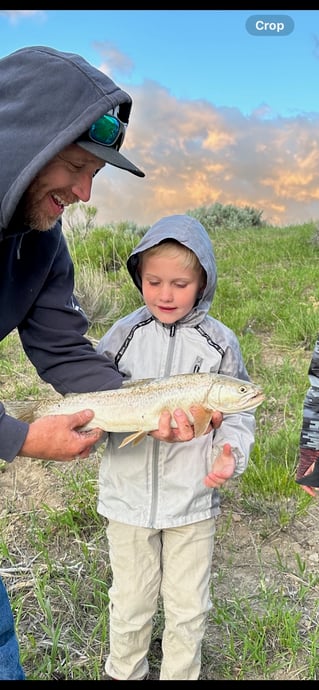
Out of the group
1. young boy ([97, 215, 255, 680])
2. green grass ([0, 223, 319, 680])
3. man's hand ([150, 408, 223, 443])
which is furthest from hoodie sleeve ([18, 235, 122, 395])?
green grass ([0, 223, 319, 680])

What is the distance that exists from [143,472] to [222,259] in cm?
715

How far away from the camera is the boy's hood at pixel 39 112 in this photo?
224cm

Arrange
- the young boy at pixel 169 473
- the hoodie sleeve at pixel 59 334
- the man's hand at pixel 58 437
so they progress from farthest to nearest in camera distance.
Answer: the hoodie sleeve at pixel 59 334 → the young boy at pixel 169 473 → the man's hand at pixel 58 437

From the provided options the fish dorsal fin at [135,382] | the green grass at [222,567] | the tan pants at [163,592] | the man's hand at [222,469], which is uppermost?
the fish dorsal fin at [135,382]

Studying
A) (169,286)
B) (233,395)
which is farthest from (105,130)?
(233,395)

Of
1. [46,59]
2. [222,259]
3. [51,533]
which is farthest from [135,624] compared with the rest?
[222,259]

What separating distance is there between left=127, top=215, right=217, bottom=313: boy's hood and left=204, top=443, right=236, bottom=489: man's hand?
23.5 inches

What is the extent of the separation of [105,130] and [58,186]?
0.87 feet

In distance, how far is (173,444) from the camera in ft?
8.54

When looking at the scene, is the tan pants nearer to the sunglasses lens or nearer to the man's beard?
the man's beard

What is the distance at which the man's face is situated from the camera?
93.4 inches

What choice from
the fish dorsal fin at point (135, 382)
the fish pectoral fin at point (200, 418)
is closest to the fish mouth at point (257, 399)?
the fish pectoral fin at point (200, 418)

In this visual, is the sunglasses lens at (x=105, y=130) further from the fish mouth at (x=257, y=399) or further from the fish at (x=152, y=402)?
the fish mouth at (x=257, y=399)

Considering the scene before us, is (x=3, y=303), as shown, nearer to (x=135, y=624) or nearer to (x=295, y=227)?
(x=135, y=624)
